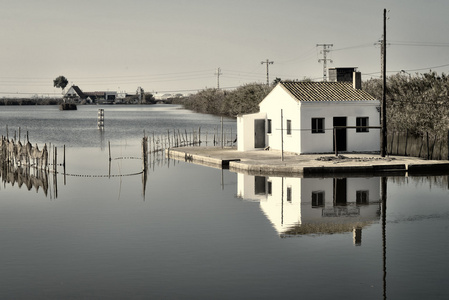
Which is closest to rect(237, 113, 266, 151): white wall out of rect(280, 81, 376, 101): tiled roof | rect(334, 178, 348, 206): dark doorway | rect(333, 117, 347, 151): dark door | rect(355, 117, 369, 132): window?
rect(280, 81, 376, 101): tiled roof

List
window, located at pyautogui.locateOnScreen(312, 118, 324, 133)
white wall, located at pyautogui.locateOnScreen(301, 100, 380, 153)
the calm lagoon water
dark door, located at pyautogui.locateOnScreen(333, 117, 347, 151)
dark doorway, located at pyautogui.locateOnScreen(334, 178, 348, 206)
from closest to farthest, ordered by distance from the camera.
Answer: the calm lagoon water → dark doorway, located at pyautogui.locateOnScreen(334, 178, 348, 206) → white wall, located at pyautogui.locateOnScreen(301, 100, 380, 153) → window, located at pyautogui.locateOnScreen(312, 118, 324, 133) → dark door, located at pyautogui.locateOnScreen(333, 117, 347, 151)

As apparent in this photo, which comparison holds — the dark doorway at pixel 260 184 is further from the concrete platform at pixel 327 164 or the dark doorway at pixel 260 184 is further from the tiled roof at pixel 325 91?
the tiled roof at pixel 325 91

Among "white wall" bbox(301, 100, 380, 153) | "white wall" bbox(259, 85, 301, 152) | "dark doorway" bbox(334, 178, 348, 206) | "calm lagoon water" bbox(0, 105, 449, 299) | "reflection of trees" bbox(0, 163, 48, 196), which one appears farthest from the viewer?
"white wall" bbox(259, 85, 301, 152)

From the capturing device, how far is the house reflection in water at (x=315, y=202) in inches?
963

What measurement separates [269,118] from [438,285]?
31.0m

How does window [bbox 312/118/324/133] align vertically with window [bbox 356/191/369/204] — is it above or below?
above

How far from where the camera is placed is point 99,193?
33656mm

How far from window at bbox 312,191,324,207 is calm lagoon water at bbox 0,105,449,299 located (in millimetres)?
114

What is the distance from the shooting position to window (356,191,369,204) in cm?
2970

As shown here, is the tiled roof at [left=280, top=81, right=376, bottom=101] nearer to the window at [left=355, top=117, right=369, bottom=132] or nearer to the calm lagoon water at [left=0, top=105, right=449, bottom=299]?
the window at [left=355, top=117, right=369, bottom=132]

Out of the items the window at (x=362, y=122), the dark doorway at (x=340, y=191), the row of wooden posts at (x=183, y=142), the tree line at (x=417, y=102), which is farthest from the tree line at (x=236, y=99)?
the dark doorway at (x=340, y=191)

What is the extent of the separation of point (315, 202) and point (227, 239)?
7794 mm

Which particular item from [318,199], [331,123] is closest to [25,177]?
[331,123]

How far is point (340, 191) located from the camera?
32188 millimetres
